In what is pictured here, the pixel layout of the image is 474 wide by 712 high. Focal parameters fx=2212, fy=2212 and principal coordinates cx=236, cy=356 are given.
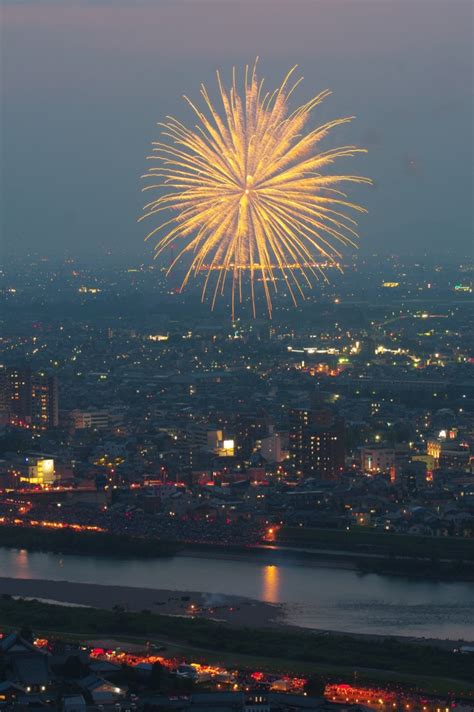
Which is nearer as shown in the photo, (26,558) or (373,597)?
(373,597)

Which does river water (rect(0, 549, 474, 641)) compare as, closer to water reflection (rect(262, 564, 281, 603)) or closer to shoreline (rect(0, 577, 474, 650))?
water reflection (rect(262, 564, 281, 603))

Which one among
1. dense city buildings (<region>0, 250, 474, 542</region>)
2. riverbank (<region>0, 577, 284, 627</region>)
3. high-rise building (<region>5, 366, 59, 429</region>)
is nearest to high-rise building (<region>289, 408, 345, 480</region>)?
dense city buildings (<region>0, 250, 474, 542</region>)

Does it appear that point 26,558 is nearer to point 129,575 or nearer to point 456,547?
point 129,575

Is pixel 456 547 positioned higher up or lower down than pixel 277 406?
lower down

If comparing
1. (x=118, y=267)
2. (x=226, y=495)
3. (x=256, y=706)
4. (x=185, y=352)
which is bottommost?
(x=256, y=706)

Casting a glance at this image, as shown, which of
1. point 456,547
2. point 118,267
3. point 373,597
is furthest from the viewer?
point 118,267

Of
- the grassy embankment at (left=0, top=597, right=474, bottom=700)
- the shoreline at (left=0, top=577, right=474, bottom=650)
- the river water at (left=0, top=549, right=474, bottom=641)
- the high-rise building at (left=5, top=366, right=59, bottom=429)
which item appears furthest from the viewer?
the high-rise building at (left=5, top=366, right=59, bottom=429)

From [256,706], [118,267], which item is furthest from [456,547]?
[118,267]

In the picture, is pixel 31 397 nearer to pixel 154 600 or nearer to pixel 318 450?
pixel 318 450
